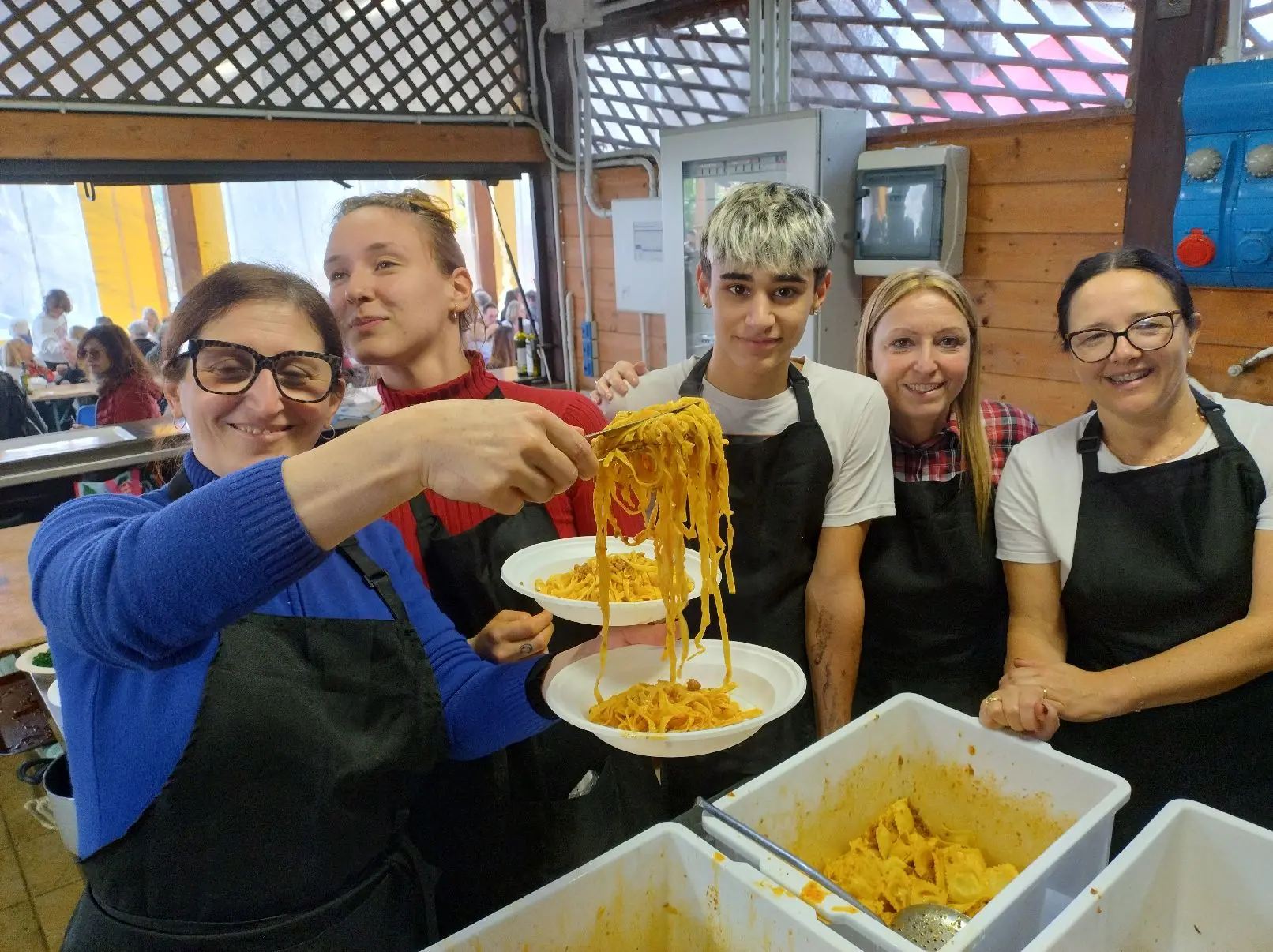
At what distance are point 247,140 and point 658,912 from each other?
16.2ft

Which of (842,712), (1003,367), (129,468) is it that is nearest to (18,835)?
(129,468)

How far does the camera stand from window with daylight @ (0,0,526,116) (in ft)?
14.5

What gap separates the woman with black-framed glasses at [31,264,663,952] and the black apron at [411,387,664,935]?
0.11 m

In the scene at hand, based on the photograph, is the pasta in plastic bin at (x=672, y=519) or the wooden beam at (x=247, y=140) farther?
the wooden beam at (x=247, y=140)

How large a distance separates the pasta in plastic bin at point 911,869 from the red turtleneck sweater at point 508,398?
0.86 metres

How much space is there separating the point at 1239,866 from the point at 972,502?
3.28 ft

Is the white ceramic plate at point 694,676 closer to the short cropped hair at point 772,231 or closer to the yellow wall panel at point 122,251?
the short cropped hair at point 772,231

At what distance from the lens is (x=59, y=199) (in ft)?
26.9

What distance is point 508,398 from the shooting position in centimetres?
210

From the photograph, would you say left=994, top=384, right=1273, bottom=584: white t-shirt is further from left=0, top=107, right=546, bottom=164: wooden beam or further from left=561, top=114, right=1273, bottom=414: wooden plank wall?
left=0, top=107, right=546, bottom=164: wooden beam

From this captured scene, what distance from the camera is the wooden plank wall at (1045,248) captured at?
10.6 ft

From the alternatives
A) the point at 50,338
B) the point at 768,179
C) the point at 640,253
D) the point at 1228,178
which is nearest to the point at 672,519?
the point at 1228,178

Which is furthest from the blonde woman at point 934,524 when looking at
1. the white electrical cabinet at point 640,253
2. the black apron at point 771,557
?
the white electrical cabinet at point 640,253

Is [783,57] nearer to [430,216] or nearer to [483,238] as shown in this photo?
[430,216]
